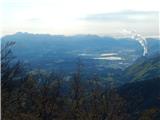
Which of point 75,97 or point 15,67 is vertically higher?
point 15,67

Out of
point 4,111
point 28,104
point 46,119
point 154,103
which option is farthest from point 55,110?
point 154,103

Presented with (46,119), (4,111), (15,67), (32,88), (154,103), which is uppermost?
(15,67)

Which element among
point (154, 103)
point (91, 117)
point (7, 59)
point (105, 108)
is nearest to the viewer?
point (7, 59)

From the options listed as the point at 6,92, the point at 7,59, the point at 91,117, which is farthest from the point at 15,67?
the point at 91,117

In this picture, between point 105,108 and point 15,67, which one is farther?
point 105,108

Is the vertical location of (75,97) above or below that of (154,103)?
above

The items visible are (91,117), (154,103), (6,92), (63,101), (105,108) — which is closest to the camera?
(6,92)

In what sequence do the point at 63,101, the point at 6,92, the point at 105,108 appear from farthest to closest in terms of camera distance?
the point at 63,101
the point at 105,108
the point at 6,92

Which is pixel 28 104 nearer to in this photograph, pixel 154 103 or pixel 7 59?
pixel 7 59

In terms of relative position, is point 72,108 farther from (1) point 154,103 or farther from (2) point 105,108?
(1) point 154,103
